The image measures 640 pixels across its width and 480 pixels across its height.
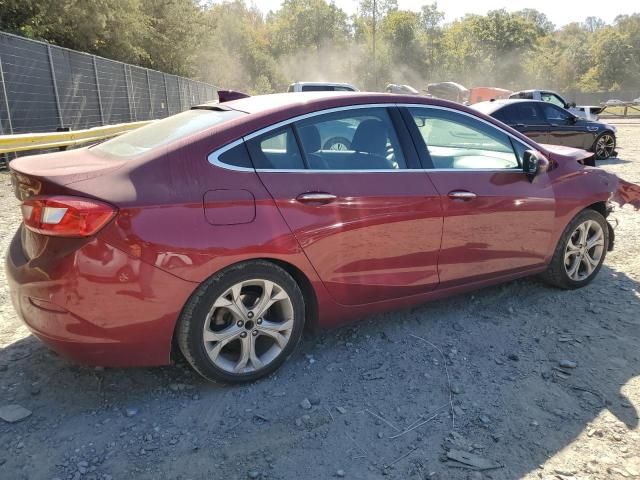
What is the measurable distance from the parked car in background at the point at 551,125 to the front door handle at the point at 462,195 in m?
7.44

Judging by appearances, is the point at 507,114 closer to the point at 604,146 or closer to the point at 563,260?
the point at 604,146

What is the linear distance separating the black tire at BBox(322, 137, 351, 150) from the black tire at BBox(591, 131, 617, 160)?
465 inches

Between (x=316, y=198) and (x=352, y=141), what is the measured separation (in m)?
0.59

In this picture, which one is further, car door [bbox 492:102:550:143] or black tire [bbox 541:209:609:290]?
car door [bbox 492:102:550:143]

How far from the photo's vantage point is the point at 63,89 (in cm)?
1189

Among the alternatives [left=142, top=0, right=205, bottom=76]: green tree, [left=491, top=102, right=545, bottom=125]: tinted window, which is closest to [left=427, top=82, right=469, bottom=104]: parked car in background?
[left=142, top=0, right=205, bottom=76]: green tree

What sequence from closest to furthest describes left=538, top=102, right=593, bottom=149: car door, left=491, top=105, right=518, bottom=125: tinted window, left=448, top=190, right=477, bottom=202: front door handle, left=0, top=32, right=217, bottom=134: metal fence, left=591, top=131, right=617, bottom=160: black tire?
left=448, top=190, right=477, bottom=202: front door handle, left=0, top=32, right=217, bottom=134: metal fence, left=491, top=105, right=518, bottom=125: tinted window, left=538, top=102, right=593, bottom=149: car door, left=591, top=131, right=617, bottom=160: black tire

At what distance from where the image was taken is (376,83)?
7112 centimetres

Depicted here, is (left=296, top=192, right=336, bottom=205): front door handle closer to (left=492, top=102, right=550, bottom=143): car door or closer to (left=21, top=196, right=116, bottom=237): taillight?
(left=21, top=196, right=116, bottom=237): taillight

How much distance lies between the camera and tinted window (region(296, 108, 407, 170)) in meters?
3.06

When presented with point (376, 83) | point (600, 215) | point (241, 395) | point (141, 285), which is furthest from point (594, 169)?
point (376, 83)

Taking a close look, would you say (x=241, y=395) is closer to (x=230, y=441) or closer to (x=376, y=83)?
(x=230, y=441)

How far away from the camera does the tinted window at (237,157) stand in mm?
2764

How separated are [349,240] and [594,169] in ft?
8.38
